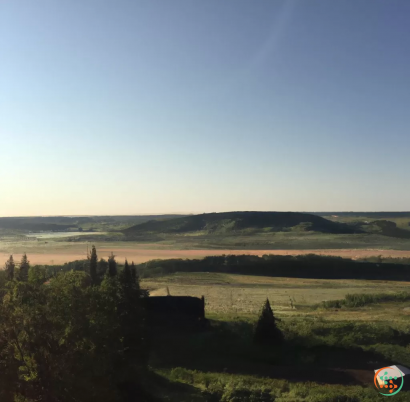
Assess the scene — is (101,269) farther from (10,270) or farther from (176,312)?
(176,312)

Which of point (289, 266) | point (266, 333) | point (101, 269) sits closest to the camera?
point (266, 333)

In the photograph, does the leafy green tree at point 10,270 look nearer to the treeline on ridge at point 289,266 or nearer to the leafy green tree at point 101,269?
the leafy green tree at point 101,269

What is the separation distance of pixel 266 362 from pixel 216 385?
21.5 ft

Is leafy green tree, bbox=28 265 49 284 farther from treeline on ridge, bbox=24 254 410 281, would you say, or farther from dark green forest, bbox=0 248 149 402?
treeline on ridge, bbox=24 254 410 281

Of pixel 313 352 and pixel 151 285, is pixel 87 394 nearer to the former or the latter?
pixel 313 352

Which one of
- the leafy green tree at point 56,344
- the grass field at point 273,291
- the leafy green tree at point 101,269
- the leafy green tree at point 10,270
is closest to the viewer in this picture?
the leafy green tree at point 56,344

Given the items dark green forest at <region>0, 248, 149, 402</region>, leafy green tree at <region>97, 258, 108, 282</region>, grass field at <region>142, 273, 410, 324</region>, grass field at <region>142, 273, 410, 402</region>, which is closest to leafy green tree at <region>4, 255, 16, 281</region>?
leafy green tree at <region>97, 258, 108, 282</region>

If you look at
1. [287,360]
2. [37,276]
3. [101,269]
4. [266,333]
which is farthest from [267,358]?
[101,269]

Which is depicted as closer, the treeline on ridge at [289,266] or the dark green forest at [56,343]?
the dark green forest at [56,343]

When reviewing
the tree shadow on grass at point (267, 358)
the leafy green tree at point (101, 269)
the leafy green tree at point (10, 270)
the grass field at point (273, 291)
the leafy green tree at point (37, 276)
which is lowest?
the grass field at point (273, 291)

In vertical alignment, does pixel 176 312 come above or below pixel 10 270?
below

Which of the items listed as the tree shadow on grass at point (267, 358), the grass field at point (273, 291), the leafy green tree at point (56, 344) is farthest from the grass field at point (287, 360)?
the leafy green tree at point (56, 344)

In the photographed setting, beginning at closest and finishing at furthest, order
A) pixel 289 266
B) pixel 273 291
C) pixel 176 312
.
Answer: pixel 176 312, pixel 273 291, pixel 289 266

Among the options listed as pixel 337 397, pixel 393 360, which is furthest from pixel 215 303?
pixel 337 397
